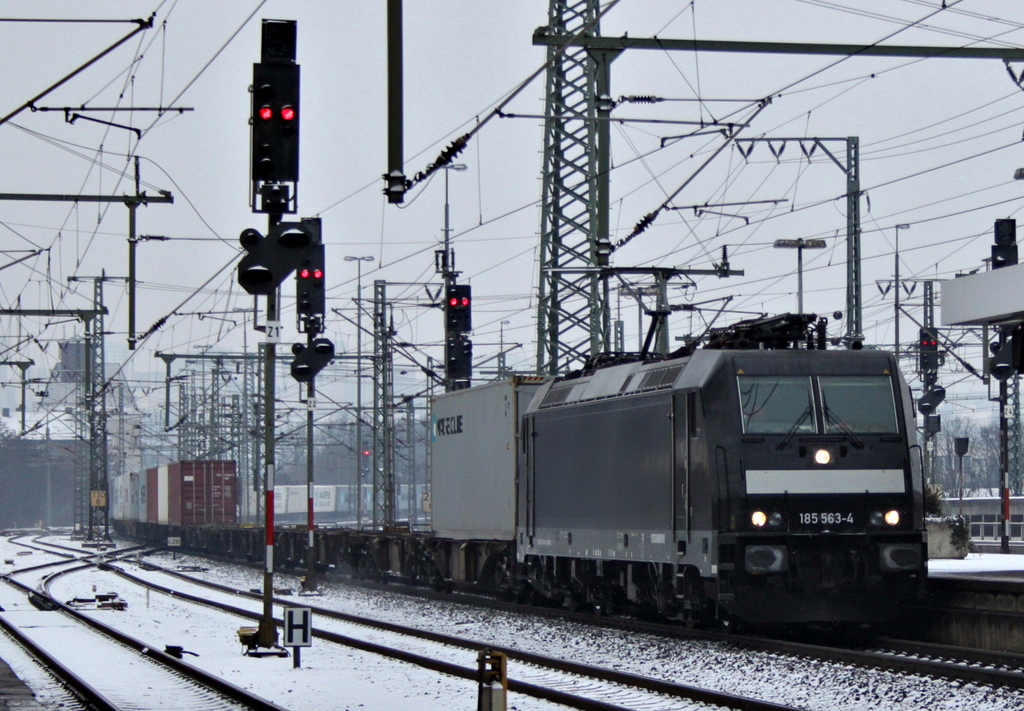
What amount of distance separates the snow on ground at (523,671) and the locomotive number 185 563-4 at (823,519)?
1799mm

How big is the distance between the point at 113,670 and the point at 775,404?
8276mm

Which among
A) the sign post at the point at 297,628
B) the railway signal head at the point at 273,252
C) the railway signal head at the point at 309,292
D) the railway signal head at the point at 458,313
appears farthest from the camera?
the railway signal head at the point at 458,313

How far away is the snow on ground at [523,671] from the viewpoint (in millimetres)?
13234

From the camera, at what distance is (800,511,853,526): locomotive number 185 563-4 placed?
1791cm

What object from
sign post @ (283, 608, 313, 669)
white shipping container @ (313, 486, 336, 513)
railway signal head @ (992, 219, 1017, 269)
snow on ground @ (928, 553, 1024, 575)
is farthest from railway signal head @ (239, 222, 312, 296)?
white shipping container @ (313, 486, 336, 513)

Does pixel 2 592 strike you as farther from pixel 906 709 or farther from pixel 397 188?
pixel 906 709

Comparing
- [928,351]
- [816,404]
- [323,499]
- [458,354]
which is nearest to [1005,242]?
[458,354]

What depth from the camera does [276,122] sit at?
17.0 m

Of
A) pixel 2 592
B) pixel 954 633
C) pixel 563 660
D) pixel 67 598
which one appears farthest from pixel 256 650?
pixel 2 592

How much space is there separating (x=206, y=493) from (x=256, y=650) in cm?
4739

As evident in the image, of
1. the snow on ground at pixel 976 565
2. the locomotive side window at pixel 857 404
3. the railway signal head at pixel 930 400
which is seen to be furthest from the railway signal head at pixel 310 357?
the railway signal head at pixel 930 400

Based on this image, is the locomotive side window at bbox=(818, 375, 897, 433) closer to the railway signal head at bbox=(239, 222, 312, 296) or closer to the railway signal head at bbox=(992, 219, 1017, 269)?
the railway signal head at bbox=(239, 222, 312, 296)

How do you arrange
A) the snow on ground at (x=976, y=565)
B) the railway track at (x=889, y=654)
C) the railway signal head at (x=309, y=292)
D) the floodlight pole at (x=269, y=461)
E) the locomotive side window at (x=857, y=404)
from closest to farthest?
the railway track at (x=889, y=654)
the floodlight pole at (x=269, y=461)
the locomotive side window at (x=857, y=404)
the railway signal head at (x=309, y=292)
the snow on ground at (x=976, y=565)

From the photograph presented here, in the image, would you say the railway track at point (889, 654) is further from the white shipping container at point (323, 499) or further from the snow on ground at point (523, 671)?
the white shipping container at point (323, 499)
